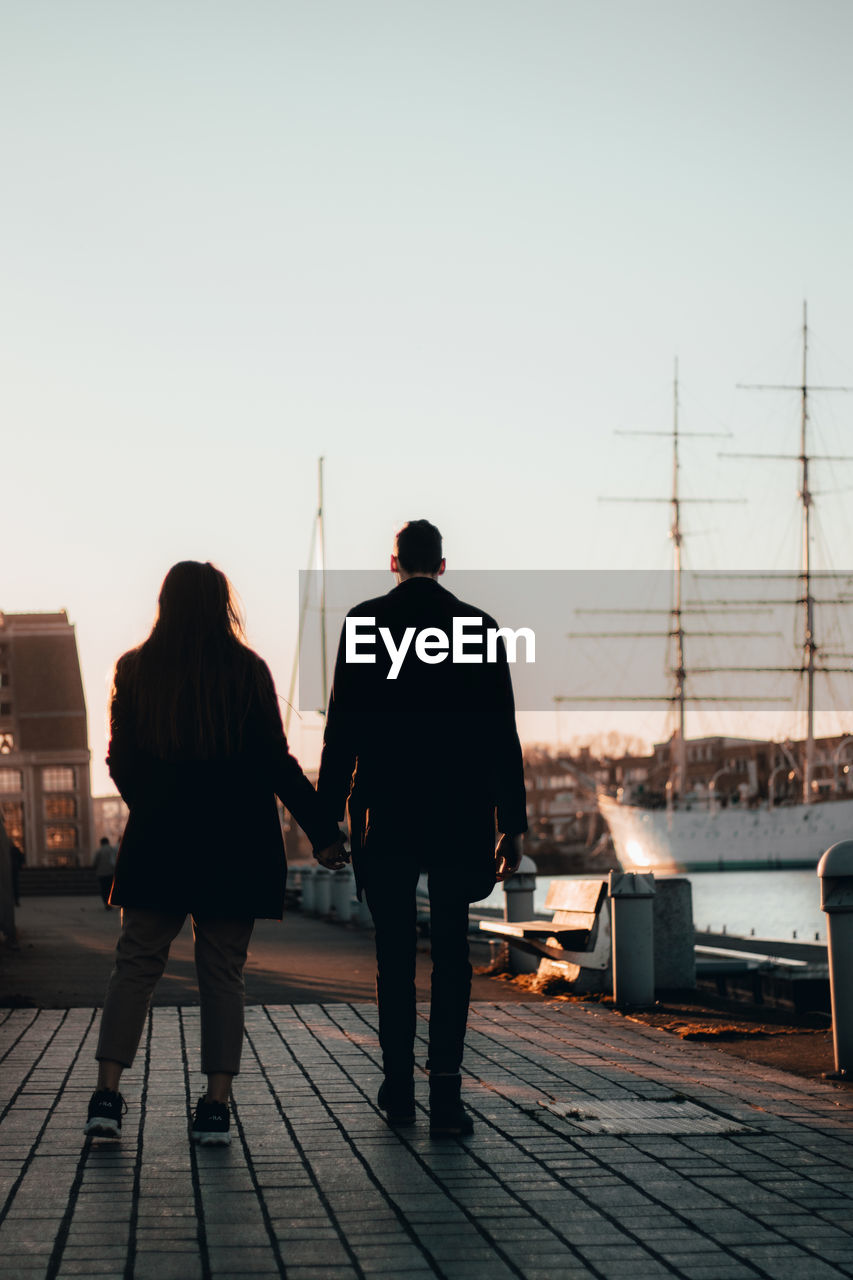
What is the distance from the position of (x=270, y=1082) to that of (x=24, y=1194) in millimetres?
2228

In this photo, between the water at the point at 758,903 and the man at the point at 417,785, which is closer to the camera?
the man at the point at 417,785

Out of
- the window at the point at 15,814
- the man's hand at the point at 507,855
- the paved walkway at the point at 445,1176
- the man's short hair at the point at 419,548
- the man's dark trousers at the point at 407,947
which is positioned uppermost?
the man's short hair at the point at 419,548

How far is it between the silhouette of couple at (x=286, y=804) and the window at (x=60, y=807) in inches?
3725

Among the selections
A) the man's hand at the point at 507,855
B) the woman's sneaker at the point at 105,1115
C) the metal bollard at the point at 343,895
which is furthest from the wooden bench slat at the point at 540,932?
the metal bollard at the point at 343,895

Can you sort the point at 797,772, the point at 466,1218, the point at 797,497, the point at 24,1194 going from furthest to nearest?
1. the point at 797,772
2. the point at 797,497
3. the point at 24,1194
4. the point at 466,1218

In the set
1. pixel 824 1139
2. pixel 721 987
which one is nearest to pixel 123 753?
pixel 824 1139

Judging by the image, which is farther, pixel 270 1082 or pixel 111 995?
pixel 270 1082

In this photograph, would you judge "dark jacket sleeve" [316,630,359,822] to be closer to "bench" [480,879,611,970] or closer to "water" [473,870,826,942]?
"bench" [480,879,611,970]

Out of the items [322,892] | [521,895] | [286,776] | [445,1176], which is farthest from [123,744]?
[322,892]

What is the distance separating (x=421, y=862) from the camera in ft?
18.8

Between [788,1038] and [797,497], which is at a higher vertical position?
[797,497]

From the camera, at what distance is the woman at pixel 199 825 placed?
17.6 ft

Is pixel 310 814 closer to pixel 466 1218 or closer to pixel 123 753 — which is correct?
pixel 123 753

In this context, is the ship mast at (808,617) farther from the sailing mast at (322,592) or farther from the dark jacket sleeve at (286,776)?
the dark jacket sleeve at (286,776)
